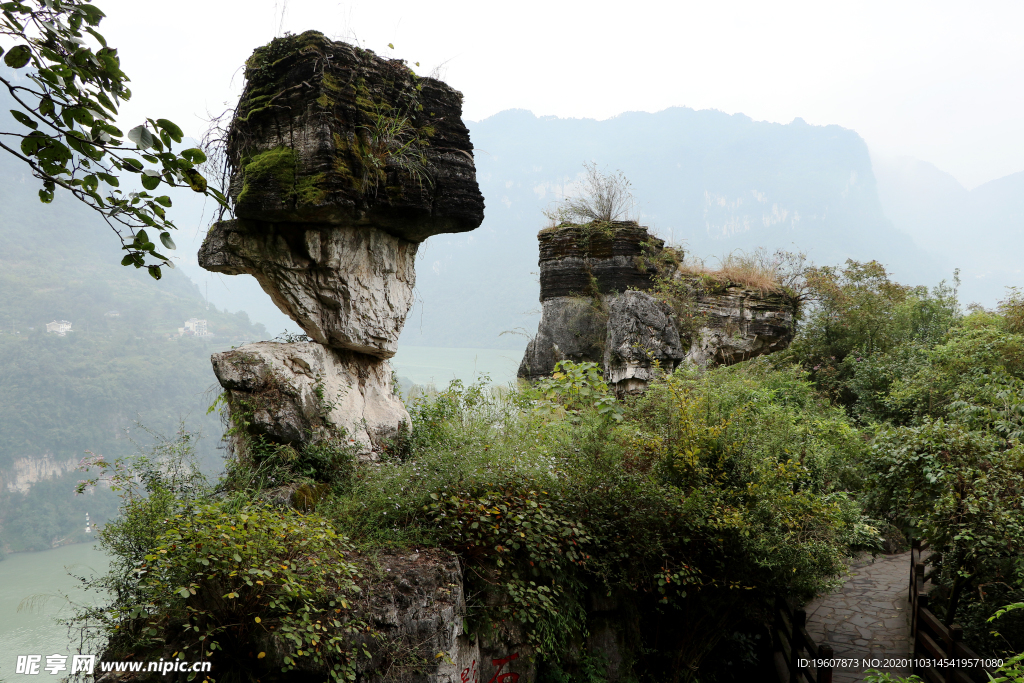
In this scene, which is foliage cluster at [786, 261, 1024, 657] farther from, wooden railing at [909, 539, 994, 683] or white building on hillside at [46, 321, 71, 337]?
white building on hillside at [46, 321, 71, 337]

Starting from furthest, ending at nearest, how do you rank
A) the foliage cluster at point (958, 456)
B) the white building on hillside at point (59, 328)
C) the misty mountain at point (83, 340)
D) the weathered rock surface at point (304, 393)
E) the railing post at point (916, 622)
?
1. the white building on hillside at point (59, 328)
2. the misty mountain at point (83, 340)
3. the railing post at point (916, 622)
4. the weathered rock surface at point (304, 393)
5. the foliage cluster at point (958, 456)

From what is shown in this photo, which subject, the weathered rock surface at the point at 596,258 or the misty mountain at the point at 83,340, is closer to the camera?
the weathered rock surface at the point at 596,258

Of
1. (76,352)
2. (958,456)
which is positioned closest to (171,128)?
(958,456)

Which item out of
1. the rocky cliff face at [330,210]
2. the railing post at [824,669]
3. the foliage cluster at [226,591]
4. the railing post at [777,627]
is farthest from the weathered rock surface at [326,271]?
the railing post at [777,627]

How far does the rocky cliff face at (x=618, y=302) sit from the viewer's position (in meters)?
10.7

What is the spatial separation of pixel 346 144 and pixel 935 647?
7.93 m

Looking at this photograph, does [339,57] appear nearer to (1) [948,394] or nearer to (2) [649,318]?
(2) [649,318]

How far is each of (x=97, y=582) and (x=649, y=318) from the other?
28.8ft

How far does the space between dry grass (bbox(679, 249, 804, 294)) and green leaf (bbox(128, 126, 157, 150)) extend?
11046 millimetres

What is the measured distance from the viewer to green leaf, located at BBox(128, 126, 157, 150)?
2.01 m

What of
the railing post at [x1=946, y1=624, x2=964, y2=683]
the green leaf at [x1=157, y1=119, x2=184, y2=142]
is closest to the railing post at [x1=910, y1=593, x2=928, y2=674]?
the railing post at [x1=946, y1=624, x2=964, y2=683]

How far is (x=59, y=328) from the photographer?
99.1ft

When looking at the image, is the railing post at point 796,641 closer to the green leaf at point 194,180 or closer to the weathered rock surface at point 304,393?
the weathered rock surface at point 304,393

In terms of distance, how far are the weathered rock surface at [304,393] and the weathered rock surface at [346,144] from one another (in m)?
1.39
